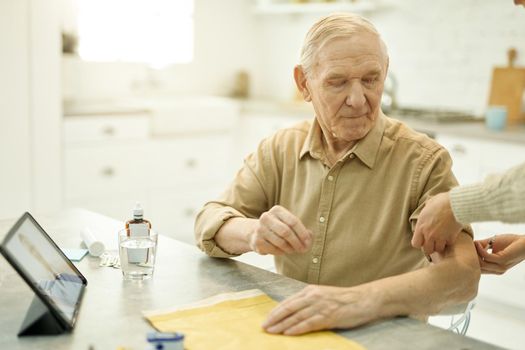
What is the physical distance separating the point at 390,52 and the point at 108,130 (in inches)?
78.3

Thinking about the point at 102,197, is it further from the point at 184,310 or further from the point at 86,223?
the point at 184,310

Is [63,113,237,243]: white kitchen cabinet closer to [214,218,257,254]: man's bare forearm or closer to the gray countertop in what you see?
the gray countertop

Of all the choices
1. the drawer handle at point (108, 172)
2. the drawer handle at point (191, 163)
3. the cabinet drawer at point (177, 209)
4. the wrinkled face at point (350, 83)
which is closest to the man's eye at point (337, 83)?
the wrinkled face at point (350, 83)

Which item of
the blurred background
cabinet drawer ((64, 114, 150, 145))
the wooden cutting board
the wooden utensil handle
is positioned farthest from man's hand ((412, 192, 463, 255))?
cabinet drawer ((64, 114, 150, 145))

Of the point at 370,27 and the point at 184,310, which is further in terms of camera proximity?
the point at 370,27

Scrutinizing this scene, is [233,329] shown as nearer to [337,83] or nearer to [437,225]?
[437,225]

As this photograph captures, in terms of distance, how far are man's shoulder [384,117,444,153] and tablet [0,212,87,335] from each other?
865mm

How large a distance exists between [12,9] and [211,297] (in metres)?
2.88

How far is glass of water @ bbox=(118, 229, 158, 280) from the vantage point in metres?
1.66

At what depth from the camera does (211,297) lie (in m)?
1.52

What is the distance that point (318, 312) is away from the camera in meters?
1.36

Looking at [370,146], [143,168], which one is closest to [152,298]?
[370,146]

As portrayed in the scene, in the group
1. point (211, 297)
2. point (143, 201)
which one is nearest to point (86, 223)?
point (211, 297)

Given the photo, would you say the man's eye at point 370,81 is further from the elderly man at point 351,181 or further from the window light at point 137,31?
the window light at point 137,31
